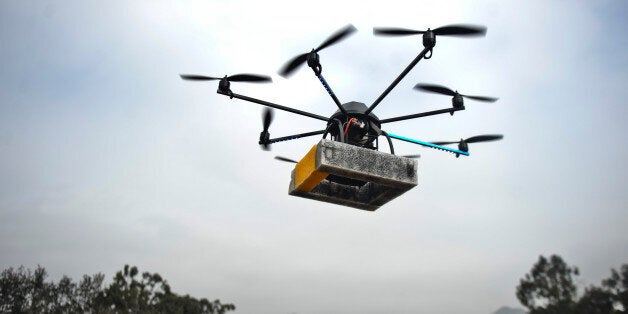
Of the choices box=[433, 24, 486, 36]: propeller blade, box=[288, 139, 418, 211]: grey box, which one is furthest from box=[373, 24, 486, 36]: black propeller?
box=[288, 139, 418, 211]: grey box

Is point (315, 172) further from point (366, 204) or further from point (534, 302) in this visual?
point (534, 302)

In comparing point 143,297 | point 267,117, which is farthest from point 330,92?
point 143,297

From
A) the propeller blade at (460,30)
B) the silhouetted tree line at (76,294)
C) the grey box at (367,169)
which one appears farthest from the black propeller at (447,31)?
the silhouetted tree line at (76,294)

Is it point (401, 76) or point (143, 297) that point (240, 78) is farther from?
point (143, 297)

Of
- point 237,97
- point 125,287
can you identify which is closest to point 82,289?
Result: point 125,287

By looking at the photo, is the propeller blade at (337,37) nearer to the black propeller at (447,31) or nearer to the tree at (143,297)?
the black propeller at (447,31)
